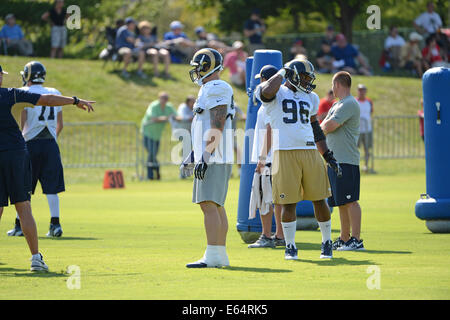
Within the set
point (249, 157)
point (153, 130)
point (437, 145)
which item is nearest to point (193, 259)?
point (249, 157)

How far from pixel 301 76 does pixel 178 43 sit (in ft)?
73.6

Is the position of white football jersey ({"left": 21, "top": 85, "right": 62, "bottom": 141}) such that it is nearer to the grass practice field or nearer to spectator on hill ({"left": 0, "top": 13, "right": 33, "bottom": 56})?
the grass practice field

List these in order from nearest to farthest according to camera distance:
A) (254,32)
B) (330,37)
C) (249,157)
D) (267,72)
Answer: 1. (267,72)
2. (249,157)
3. (254,32)
4. (330,37)

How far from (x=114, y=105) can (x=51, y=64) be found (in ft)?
10.4

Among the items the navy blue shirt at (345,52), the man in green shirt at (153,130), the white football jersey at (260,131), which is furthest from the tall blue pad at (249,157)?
the navy blue shirt at (345,52)

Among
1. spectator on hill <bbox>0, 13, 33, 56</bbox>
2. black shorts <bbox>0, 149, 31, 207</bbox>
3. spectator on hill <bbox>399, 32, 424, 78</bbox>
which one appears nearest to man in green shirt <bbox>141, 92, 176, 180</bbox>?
spectator on hill <bbox>0, 13, 33, 56</bbox>

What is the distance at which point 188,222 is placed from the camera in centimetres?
1509

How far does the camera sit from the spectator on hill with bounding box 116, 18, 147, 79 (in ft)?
98.0

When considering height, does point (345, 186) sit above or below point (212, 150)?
below

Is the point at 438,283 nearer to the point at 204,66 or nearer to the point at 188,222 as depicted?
the point at 204,66

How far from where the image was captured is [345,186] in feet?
36.9

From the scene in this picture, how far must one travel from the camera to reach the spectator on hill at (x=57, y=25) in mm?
29859

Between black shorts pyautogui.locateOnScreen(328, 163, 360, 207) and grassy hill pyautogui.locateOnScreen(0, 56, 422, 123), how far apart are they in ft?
57.2

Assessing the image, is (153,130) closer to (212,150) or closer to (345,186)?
(345,186)
